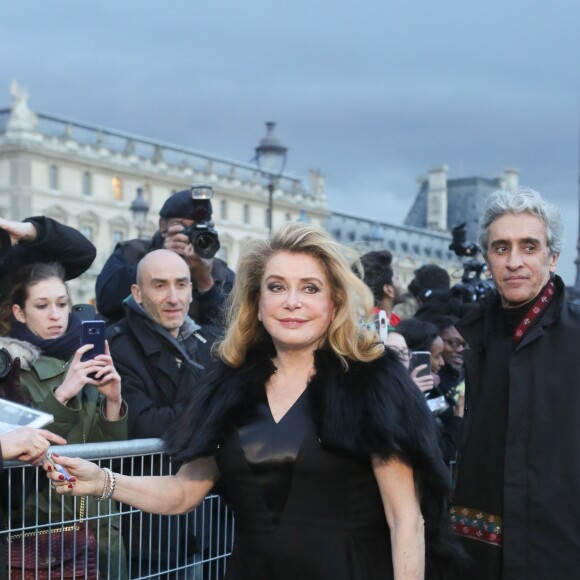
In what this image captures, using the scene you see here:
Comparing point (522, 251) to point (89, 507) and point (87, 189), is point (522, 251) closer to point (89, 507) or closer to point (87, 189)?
point (89, 507)

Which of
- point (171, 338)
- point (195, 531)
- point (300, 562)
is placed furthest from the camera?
point (171, 338)

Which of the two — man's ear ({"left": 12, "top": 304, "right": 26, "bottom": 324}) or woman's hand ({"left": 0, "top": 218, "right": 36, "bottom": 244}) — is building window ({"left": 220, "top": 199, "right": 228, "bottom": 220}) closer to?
woman's hand ({"left": 0, "top": 218, "right": 36, "bottom": 244})

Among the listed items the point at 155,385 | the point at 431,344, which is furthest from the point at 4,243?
the point at 431,344

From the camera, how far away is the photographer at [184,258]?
4.95 meters

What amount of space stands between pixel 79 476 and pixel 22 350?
0.94 metres

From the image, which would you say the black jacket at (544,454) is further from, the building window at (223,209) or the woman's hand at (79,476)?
the building window at (223,209)

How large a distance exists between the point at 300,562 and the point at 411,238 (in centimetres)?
7837

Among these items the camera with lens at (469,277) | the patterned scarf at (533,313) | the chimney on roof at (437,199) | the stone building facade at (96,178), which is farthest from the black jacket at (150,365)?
the chimney on roof at (437,199)

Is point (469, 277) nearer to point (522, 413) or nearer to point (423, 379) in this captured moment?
point (423, 379)

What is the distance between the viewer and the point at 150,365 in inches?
163

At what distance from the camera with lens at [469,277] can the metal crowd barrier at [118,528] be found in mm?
3706

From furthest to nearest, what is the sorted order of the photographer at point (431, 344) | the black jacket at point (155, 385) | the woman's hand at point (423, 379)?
the photographer at point (431, 344) < the woman's hand at point (423, 379) < the black jacket at point (155, 385)

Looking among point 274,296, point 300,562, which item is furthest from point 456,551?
point 274,296

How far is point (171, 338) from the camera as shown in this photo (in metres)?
4.19
